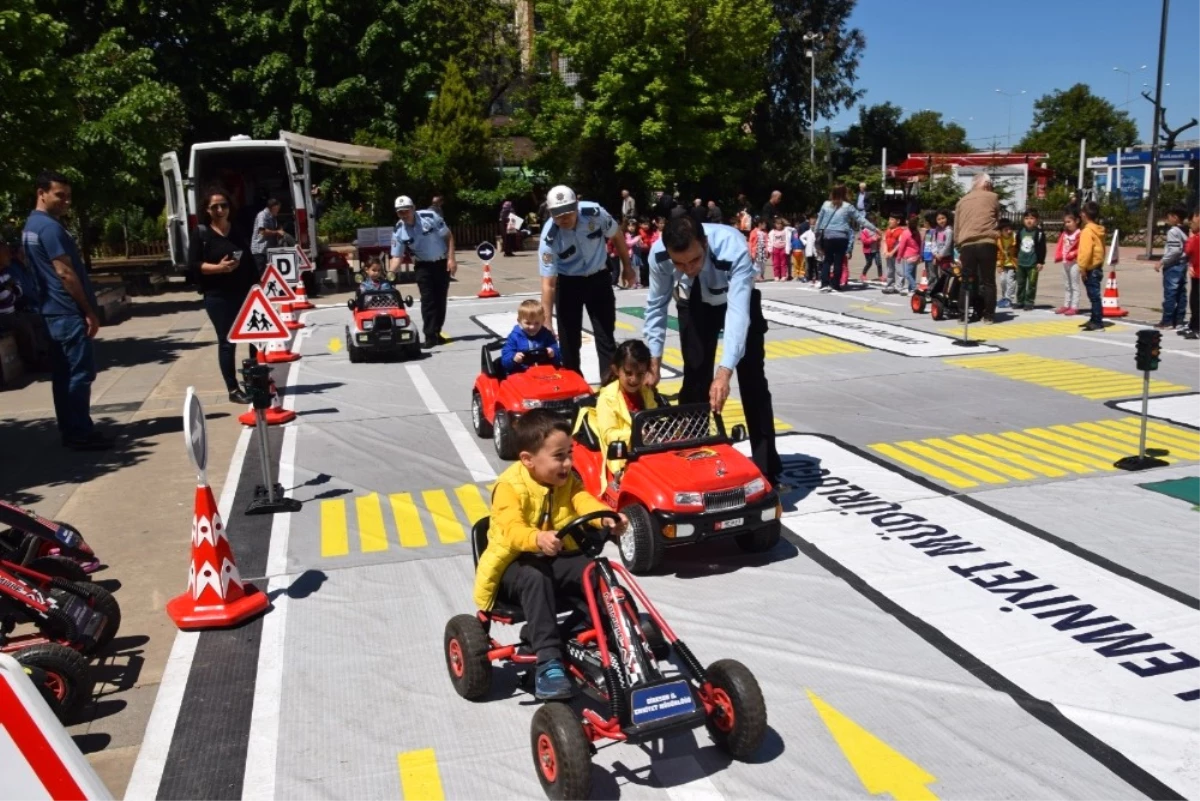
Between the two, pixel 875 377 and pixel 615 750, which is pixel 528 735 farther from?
pixel 875 377

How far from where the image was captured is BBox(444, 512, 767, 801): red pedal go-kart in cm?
388

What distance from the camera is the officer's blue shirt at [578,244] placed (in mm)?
9141

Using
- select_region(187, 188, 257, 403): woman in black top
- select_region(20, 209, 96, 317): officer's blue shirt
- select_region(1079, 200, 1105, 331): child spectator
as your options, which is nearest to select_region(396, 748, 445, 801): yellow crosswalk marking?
select_region(20, 209, 96, 317): officer's blue shirt

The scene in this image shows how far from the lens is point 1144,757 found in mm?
4148

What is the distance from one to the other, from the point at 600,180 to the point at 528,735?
3882 centimetres

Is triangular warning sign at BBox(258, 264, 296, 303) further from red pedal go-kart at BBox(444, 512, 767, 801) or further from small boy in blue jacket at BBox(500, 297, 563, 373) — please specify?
red pedal go-kart at BBox(444, 512, 767, 801)

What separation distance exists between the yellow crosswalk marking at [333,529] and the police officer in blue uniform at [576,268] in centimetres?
254

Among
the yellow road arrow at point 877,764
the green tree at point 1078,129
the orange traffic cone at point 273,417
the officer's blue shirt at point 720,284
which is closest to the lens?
the yellow road arrow at point 877,764

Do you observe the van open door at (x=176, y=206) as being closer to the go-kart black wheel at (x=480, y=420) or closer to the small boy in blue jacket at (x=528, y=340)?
the go-kart black wheel at (x=480, y=420)

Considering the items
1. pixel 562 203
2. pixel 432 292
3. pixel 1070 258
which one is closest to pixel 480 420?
pixel 562 203

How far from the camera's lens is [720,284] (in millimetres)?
7234

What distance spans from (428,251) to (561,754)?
11.0m

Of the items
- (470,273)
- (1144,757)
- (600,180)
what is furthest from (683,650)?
(600,180)

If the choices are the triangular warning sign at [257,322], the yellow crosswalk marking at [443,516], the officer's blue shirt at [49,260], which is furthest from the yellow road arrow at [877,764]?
the officer's blue shirt at [49,260]
